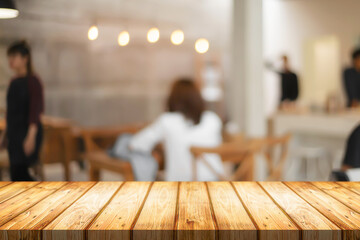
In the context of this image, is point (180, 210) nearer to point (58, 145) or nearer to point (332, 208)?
point (332, 208)

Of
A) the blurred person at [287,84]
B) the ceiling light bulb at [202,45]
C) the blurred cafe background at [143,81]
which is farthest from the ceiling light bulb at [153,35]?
the blurred person at [287,84]

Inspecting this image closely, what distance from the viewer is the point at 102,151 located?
11.0 feet

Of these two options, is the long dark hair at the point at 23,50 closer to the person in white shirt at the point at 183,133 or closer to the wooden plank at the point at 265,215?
the person in white shirt at the point at 183,133

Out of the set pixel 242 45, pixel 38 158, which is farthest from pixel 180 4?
pixel 38 158

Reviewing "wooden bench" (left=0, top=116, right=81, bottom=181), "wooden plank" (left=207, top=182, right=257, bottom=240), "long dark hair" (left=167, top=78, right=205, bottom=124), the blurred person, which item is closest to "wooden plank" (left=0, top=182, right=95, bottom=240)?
"wooden plank" (left=207, top=182, right=257, bottom=240)

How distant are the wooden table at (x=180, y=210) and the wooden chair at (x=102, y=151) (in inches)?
48.8

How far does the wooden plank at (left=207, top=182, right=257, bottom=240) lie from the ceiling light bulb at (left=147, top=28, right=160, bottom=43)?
5.95 ft

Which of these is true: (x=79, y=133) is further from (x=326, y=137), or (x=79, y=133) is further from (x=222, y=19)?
(x=326, y=137)

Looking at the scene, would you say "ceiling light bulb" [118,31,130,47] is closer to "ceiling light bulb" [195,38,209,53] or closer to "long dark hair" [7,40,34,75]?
"ceiling light bulb" [195,38,209,53]

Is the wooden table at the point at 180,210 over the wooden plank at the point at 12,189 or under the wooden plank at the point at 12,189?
under

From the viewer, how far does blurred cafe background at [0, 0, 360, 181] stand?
9.87ft

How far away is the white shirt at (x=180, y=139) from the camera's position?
3008mm

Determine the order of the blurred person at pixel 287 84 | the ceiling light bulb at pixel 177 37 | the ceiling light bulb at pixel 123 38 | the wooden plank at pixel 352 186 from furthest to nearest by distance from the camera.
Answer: the blurred person at pixel 287 84 → the ceiling light bulb at pixel 177 37 → the ceiling light bulb at pixel 123 38 → the wooden plank at pixel 352 186

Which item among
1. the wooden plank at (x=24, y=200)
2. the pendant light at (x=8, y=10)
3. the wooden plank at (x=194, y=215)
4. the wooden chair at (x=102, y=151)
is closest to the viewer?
the wooden plank at (x=194, y=215)
